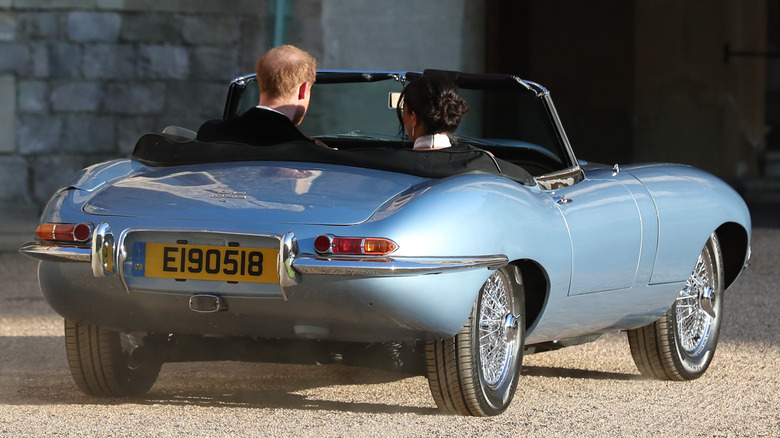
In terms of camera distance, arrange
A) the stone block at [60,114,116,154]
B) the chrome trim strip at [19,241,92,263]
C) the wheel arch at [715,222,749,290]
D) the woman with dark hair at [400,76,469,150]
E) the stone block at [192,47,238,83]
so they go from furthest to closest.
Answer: the stone block at [192,47,238,83]
the stone block at [60,114,116,154]
the wheel arch at [715,222,749,290]
the woman with dark hair at [400,76,469,150]
the chrome trim strip at [19,241,92,263]

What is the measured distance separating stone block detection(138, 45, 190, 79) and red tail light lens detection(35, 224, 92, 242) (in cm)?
766

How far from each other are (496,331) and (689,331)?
1.53 m

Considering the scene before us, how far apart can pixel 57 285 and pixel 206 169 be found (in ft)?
2.06

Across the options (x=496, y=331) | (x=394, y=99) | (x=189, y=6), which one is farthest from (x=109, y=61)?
(x=496, y=331)

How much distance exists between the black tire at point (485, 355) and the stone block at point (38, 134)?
7847 mm

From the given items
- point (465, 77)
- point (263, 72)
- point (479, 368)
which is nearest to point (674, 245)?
point (465, 77)

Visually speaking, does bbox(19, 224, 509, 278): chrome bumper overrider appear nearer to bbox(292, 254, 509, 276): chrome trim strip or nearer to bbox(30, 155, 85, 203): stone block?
bbox(292, 254, 509, 276): chrome trim strip

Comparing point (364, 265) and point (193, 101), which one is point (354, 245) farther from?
point (193, 101)

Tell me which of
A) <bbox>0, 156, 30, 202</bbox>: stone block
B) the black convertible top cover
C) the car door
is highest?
the black convertible top cover

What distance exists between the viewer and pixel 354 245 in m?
4.16

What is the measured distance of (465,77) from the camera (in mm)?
5492

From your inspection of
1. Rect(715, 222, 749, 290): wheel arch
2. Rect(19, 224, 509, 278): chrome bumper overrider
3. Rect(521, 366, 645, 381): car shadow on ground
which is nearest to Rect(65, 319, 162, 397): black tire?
Rect(19, 224, 509, 278): chrome bumper overrider

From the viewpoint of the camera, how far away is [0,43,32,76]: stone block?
1173cm

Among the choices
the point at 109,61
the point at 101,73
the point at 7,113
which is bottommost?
the point at 7,113
